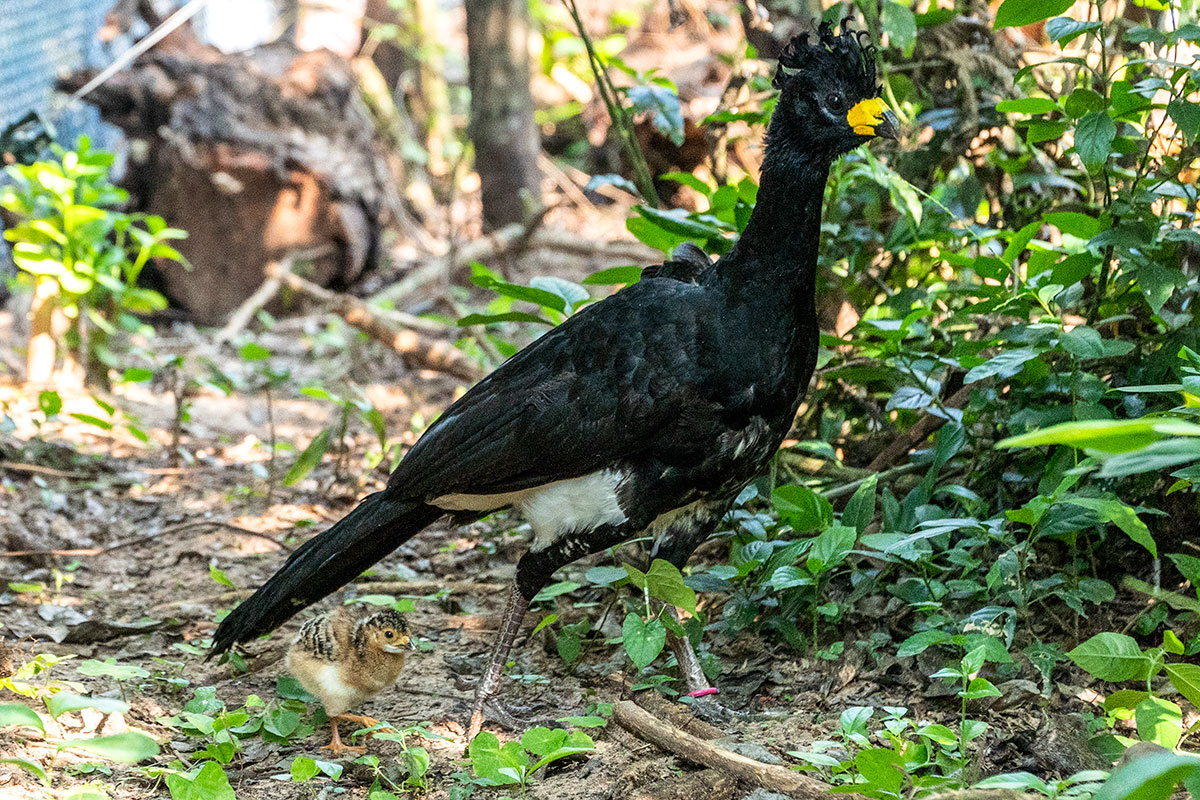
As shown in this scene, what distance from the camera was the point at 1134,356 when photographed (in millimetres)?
3355

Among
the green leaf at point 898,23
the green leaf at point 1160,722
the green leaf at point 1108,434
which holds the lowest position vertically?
the green leaf at point 1160,722

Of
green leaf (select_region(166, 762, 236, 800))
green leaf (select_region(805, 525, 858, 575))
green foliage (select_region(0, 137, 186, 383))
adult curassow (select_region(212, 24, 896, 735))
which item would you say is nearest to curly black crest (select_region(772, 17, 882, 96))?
adult curassow (select_region(212, 24, 896, 735))

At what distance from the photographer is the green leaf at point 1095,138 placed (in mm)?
2850

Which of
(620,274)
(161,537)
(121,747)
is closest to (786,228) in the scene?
(620,274)

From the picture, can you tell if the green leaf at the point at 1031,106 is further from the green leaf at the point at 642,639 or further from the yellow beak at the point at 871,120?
the green leaf at the point at 642,639

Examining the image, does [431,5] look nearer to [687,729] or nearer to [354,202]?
[354,202]

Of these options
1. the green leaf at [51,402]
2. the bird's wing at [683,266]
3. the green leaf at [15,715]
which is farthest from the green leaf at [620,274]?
the green leaf at [51,402]

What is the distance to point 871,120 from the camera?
3.05 metres

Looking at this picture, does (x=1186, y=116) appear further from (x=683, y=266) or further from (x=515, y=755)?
(x=515, y=755)

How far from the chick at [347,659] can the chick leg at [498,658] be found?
251mm

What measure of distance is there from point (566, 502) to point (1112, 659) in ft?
4.77

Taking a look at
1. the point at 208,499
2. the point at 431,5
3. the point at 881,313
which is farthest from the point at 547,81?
the point at 881,313

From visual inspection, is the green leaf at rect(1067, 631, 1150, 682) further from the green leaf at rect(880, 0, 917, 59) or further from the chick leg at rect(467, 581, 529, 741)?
the green leaf at rect(880, 0, 917, 59)

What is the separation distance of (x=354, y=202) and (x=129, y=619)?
17.3 feet
